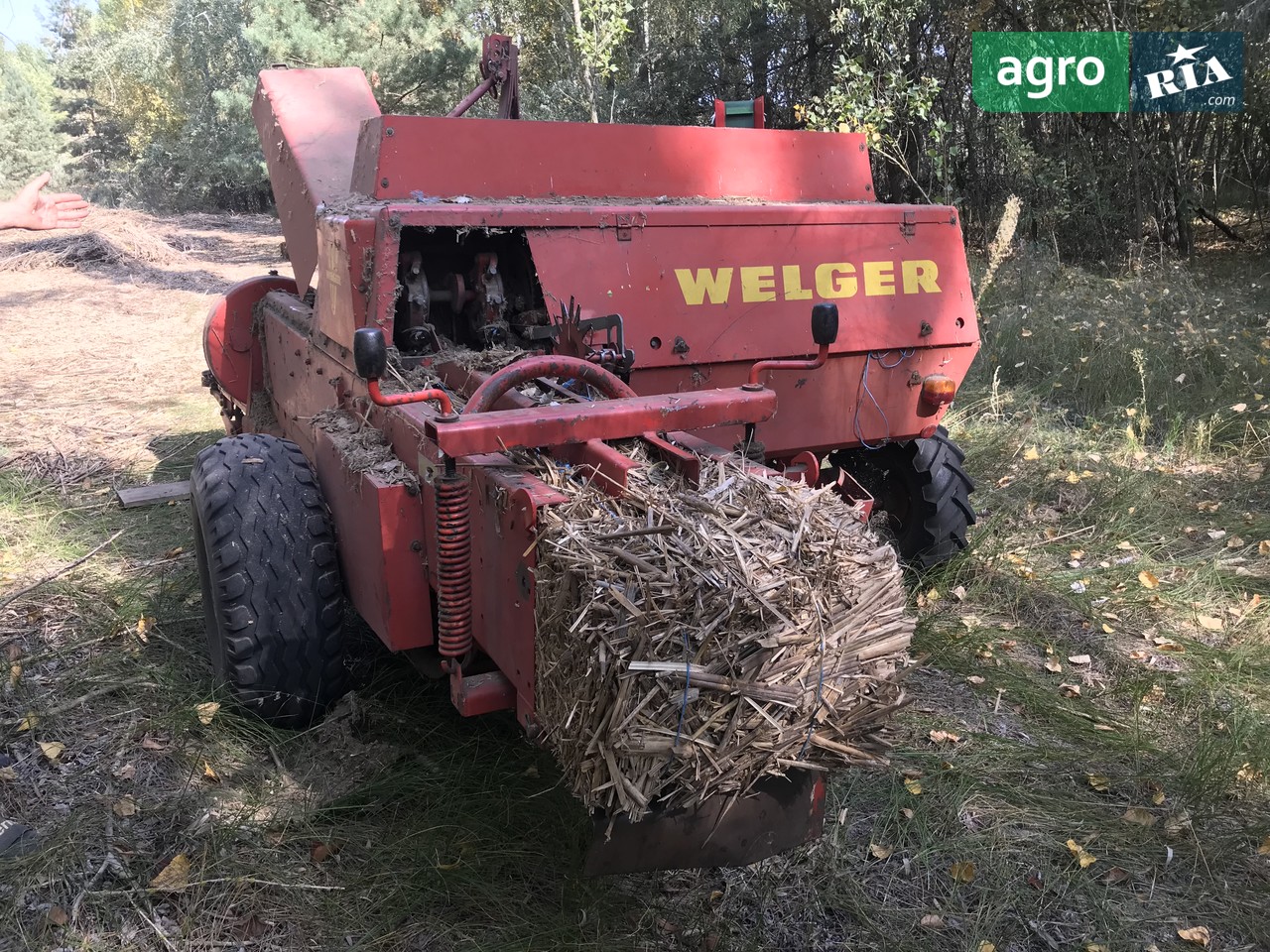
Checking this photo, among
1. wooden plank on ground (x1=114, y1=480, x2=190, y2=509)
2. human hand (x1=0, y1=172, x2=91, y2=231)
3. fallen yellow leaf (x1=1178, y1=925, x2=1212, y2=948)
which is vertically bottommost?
fallen yellow leaf (x1=1178, y1=925, x2=1212, y2=948)

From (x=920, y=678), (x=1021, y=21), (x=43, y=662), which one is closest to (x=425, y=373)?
(x=43, y=662)

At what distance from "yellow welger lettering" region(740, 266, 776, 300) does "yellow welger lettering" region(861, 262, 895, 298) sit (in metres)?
0.41

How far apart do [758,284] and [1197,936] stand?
2392 millimetres

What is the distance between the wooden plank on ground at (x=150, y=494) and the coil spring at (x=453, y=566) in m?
3.45

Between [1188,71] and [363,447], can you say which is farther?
[1188,71]

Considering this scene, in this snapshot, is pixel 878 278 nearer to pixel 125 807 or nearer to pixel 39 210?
pixel 125 807

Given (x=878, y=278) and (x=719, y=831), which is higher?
(x=878, y=278)

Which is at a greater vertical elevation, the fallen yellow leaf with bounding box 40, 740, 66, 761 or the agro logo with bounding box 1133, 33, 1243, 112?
the agro logo with bounding box 1133, 33, 1243, 112

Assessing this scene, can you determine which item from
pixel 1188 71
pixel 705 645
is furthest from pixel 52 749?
pixel 1188 71

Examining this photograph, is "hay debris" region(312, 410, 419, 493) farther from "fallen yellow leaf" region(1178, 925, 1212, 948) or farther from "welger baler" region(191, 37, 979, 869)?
"fallen yellow leaf" region(1178, 925, 1212, 948)

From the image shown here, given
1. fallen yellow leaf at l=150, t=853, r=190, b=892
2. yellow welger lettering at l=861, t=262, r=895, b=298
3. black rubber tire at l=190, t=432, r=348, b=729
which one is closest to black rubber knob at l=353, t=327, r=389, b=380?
black rubber tire at l=190, t=432, r=348, b=729

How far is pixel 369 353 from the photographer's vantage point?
2350 mm

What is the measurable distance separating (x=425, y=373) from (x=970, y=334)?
2220 millimetres

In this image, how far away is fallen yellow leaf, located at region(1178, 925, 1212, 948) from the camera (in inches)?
102
